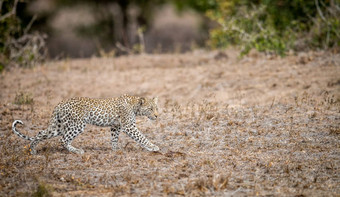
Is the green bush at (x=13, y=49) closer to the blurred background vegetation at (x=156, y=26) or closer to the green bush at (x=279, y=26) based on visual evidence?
the blurred background vegetation at (x=156, y=26)

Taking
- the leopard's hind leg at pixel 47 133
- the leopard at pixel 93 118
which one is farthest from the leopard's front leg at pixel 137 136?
the leopard's hind leg at pixel 47 133

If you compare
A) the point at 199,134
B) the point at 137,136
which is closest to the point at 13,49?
the point at 199,134

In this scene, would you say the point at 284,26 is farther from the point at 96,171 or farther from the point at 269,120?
the point at 96,171

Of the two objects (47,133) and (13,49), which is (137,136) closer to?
(47,133)

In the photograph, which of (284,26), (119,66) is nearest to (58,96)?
(119,66)

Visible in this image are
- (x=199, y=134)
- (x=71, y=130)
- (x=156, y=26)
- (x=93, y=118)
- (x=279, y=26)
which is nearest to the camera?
(x=71, y=130)

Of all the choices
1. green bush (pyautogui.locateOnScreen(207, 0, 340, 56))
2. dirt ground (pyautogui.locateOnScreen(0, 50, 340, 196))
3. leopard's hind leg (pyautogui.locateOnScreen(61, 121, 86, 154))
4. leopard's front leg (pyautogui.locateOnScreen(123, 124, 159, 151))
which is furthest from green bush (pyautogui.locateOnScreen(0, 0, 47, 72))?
leopard's front leg (pyautogui.locateOnScreen(123, 124, 159, 151))

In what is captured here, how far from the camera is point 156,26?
4000cm

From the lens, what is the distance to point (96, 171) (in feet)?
27.4

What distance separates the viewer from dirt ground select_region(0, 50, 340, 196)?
7703mm

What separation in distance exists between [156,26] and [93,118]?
3129 centimetres

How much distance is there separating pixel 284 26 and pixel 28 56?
11283mm

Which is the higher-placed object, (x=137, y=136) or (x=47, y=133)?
(x=47, y=133)

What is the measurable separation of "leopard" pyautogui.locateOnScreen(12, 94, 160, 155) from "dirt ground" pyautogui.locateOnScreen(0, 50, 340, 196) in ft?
0.94
